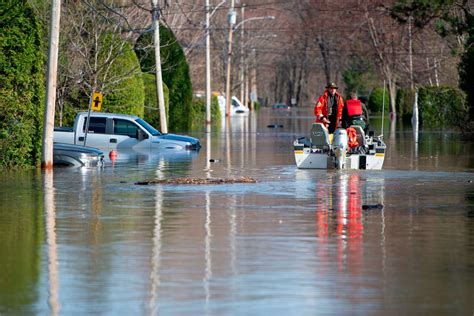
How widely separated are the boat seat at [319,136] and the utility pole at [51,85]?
6.06 meters

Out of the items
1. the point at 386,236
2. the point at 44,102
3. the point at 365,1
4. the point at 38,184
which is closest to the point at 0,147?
the point at 44,102

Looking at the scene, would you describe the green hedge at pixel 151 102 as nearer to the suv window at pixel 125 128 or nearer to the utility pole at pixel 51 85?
the suv window at pixel 125 128

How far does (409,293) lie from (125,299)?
2.64 metres

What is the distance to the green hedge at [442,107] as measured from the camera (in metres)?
55.8

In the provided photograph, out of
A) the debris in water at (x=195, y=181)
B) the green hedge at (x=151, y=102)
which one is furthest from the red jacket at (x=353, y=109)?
the green hedge at (x=151, y=102)

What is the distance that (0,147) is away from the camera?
28562 millimetres

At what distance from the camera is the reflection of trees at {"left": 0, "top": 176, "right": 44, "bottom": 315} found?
11533 millimetres

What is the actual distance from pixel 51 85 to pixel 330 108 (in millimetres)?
6985

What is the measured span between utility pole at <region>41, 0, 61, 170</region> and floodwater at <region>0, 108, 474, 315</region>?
1.03m

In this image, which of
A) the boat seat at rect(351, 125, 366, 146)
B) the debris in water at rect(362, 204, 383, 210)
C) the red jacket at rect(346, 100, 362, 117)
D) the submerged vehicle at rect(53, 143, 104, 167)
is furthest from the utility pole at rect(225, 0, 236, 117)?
the debris in water at rect(362, 204, 383, 210)

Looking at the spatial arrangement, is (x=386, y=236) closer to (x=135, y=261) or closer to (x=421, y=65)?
(x=135, y=261)

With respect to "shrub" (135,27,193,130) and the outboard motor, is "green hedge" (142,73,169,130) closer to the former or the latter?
"shrub" (135,27,193,130)

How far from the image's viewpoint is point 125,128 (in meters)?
39.9

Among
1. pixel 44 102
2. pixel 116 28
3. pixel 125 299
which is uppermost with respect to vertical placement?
pixel 116 28
